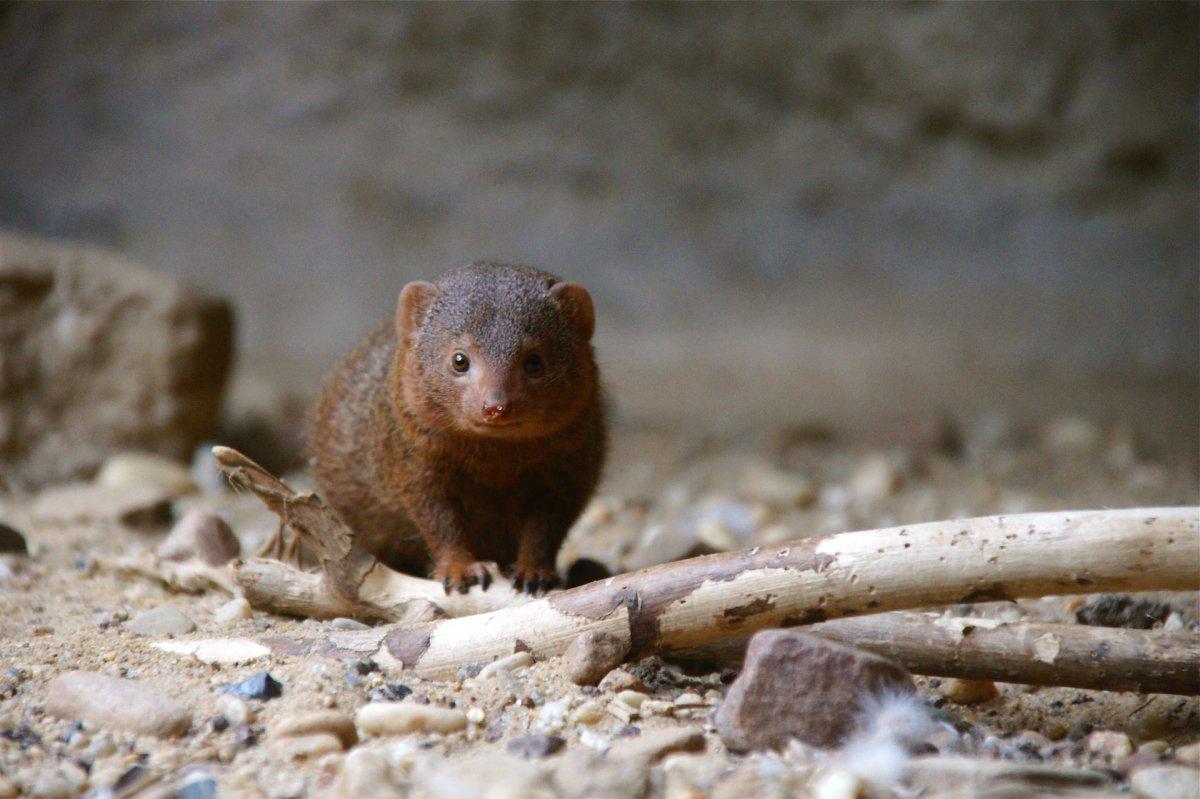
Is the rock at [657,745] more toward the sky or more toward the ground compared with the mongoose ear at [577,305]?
more toward the ground

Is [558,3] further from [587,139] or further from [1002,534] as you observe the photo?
[1002,534]

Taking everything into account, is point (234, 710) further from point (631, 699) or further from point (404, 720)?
point (631, 699)

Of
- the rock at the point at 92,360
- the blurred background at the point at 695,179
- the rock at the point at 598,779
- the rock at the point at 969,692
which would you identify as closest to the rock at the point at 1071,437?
the blurred background at the point at 695,179

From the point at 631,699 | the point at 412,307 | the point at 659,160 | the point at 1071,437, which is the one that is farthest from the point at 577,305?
the point at 659,160

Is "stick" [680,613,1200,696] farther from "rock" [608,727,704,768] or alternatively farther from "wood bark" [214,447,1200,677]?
"rock" [608,727,704,768]

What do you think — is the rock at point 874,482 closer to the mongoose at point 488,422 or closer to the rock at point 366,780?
the mongoose at point 488,422
